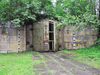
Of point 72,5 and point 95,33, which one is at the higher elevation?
point 72,5

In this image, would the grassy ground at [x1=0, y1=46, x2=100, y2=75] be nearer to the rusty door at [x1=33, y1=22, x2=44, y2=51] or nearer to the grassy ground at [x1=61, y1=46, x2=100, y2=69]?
the grassy ground at [x1=61, y1=46, x2=100, y2=69]

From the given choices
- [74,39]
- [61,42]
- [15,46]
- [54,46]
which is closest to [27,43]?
[15,46]

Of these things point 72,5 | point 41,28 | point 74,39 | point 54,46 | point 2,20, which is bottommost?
point 54,46

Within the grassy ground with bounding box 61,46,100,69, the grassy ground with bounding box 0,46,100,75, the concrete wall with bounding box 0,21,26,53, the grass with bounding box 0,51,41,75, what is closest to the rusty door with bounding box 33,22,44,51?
the concrete wall with bounding box 0,21,26,53

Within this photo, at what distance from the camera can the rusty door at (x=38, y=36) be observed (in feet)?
32.4

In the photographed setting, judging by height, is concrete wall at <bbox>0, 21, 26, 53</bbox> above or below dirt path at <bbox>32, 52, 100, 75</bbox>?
above

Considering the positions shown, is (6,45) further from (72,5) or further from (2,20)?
(72,5)

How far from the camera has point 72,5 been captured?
1027cm

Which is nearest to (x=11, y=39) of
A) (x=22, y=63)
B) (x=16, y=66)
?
(x=22, y=63)

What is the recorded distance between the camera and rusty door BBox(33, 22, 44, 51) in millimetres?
9883

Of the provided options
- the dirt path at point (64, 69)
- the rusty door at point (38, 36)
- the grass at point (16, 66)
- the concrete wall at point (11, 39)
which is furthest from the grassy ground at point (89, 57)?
the concrete wall at point (11, 39)

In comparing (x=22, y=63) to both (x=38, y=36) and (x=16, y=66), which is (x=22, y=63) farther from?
(x=38, y=36)

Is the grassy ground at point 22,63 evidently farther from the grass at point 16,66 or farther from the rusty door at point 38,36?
the rusty door at point 38,36

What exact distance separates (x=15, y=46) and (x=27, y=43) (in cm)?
147
